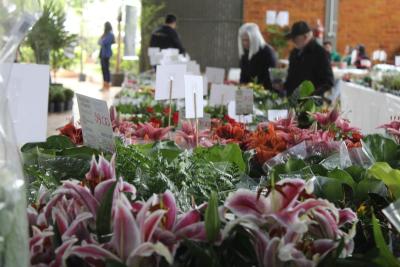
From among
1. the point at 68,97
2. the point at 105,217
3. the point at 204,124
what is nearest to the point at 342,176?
the point at 105,217

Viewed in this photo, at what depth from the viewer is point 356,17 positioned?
12836mm

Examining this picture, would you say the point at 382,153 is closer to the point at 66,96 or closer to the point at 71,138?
the point at 71,138

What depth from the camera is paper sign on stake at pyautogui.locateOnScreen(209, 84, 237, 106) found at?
12.4ft

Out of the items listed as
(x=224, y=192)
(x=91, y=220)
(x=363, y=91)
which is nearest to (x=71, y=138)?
(x=224, y=192)

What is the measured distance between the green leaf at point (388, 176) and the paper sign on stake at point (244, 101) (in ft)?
5.57

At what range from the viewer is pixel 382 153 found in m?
1.75

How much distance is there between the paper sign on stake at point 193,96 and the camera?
2.29m

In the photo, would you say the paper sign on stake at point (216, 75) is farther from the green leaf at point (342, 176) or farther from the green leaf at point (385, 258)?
the green leaf at point (385, 258)

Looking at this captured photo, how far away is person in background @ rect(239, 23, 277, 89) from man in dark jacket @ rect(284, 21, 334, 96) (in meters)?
0.68

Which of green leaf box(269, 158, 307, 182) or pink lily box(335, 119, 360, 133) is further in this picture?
pink lily box(335, 119, 360, 133)

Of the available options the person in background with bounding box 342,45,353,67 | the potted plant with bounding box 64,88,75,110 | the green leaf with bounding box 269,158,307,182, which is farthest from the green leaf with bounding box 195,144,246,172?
the person in background with bounding box 342,45,353,67

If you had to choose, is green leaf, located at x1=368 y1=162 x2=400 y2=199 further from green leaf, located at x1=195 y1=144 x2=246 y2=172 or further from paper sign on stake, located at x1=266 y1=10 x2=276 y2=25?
paper sign on stake, located at x1=266 y1=10 x2=276 y2=25

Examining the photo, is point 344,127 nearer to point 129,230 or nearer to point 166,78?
point 166,78

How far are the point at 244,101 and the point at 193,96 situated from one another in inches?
29.5
